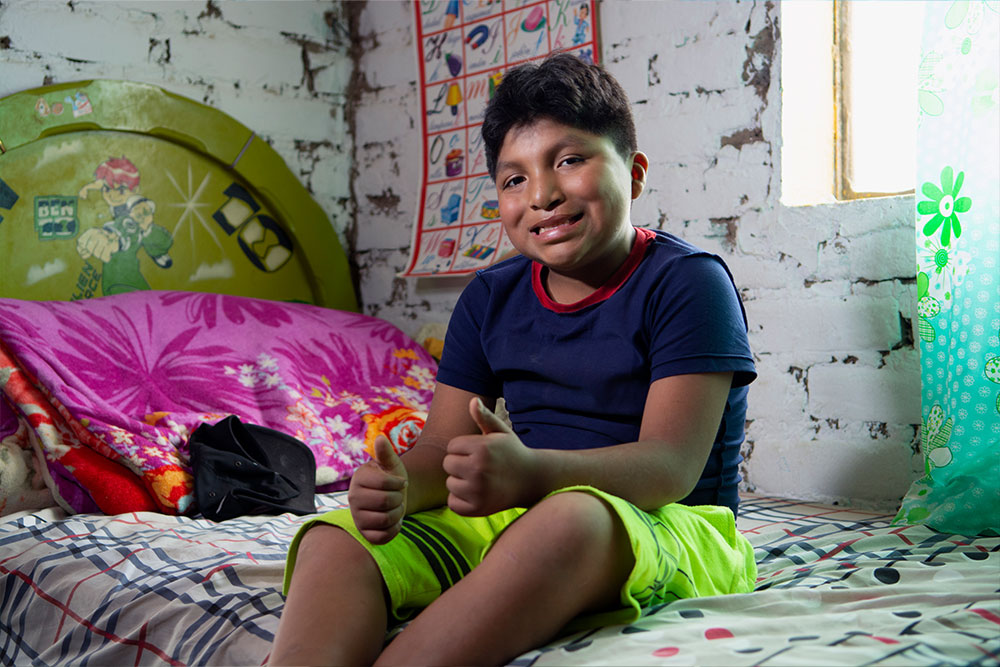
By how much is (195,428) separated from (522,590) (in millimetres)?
1072

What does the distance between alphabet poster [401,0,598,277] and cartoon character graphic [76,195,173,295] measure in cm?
62

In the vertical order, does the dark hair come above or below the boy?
above

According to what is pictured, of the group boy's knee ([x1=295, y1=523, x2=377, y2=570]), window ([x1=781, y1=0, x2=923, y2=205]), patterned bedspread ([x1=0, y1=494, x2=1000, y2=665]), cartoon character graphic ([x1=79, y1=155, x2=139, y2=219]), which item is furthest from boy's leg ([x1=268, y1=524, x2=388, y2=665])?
cartoon character graphic ([x1=79, y1=155, x2=139, y2=219])

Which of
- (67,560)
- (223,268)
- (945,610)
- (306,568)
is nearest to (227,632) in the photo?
(306,568)

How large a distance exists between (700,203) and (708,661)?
4.03 feet

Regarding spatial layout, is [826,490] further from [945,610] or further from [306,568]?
[306,568]

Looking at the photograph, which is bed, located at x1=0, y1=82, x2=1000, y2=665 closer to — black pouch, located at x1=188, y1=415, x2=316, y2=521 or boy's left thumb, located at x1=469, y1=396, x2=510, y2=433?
black pouch, located at x1=188, y1=415, x2=316, y2=521

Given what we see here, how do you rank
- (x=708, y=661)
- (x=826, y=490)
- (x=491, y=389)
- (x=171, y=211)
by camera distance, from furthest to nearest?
(x=171, y=211) < (x=826, y=490) < (x=491, y=389) < (x=708, y=661)

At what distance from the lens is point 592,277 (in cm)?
110

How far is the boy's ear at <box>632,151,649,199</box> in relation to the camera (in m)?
1.13

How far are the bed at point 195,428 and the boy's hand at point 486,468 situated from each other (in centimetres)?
14

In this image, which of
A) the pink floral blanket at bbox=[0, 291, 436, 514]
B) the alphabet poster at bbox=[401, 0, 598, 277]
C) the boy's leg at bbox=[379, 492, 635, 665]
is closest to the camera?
the boy's leg at bbox=[379, 492, 635, 665]

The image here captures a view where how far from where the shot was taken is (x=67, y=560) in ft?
4.10

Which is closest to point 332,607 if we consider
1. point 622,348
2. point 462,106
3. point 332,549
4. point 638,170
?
point 332,549
